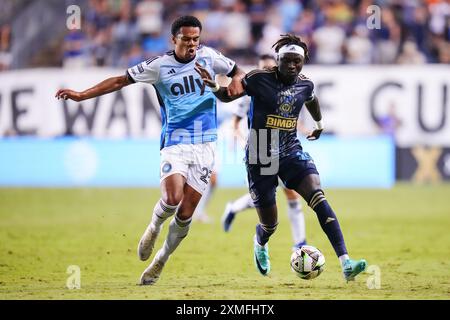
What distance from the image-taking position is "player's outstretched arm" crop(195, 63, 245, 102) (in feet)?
29.7

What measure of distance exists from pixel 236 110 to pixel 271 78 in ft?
10.8

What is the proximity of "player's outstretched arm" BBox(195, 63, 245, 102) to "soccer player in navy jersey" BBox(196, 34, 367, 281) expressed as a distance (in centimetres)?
4

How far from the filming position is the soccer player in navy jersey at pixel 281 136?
31.1 feet

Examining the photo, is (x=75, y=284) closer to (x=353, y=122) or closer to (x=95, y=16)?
(x=353, y=122)

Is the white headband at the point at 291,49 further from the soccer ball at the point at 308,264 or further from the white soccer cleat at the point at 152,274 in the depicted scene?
the white soccer cleat at the point at 152,274

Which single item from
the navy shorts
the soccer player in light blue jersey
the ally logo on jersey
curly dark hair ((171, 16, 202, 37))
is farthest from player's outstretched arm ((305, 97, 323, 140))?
curly dark hair ((171, 16, 202, 37))

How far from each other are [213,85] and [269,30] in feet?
45.6

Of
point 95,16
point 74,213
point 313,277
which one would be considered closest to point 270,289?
point 313,277

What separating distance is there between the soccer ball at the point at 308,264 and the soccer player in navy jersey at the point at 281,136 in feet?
1.25

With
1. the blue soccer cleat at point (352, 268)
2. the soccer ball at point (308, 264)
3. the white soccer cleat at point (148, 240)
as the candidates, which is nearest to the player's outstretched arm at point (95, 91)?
the white soccer cleat at point (148, 240)

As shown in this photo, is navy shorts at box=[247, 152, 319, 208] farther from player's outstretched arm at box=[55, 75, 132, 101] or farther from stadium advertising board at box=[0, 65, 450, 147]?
stadium advertising board at box=[0, 65, 450, 147]

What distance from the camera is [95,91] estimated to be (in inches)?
380

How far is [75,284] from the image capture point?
31.8 feet

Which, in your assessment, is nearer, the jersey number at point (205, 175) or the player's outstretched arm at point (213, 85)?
the player's outstretched arm at point (213, 85)
